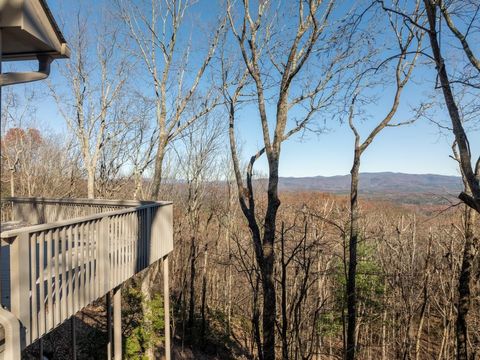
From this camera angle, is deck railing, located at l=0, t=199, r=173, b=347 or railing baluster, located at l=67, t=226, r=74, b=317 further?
railing baluster, located at l=67, t=226, r=74, b=317

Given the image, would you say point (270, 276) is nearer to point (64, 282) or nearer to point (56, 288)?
point (64, 282)

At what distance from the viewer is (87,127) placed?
40.5ft

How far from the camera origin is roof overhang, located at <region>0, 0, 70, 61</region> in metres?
3.03

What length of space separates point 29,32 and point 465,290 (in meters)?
8.80

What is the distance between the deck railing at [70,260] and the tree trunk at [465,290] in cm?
627

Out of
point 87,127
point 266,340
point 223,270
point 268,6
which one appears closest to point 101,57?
point 87,127

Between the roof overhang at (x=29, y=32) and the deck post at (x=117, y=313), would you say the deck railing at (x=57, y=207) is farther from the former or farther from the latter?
the roof overhang at (x=29, y=32)

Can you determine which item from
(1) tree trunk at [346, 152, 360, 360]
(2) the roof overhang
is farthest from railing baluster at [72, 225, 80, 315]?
(1) tree trunk at [346, 152, 360, 360]

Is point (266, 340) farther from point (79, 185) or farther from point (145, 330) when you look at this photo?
point (79, 185)

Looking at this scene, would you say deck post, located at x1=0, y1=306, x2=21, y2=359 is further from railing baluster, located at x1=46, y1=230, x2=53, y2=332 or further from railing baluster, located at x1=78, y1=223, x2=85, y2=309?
railing baluster, located at x1=78, y1=223, x2=85, y2=309

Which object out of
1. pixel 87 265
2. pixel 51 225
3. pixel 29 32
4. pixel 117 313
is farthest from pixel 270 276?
pixel 29 32

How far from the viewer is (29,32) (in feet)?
10.5

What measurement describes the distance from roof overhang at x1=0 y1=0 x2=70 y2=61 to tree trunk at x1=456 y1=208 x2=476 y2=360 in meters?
8.39

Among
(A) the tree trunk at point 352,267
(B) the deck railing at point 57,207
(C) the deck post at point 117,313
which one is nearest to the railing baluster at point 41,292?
(C) the deck post at point 117,313
